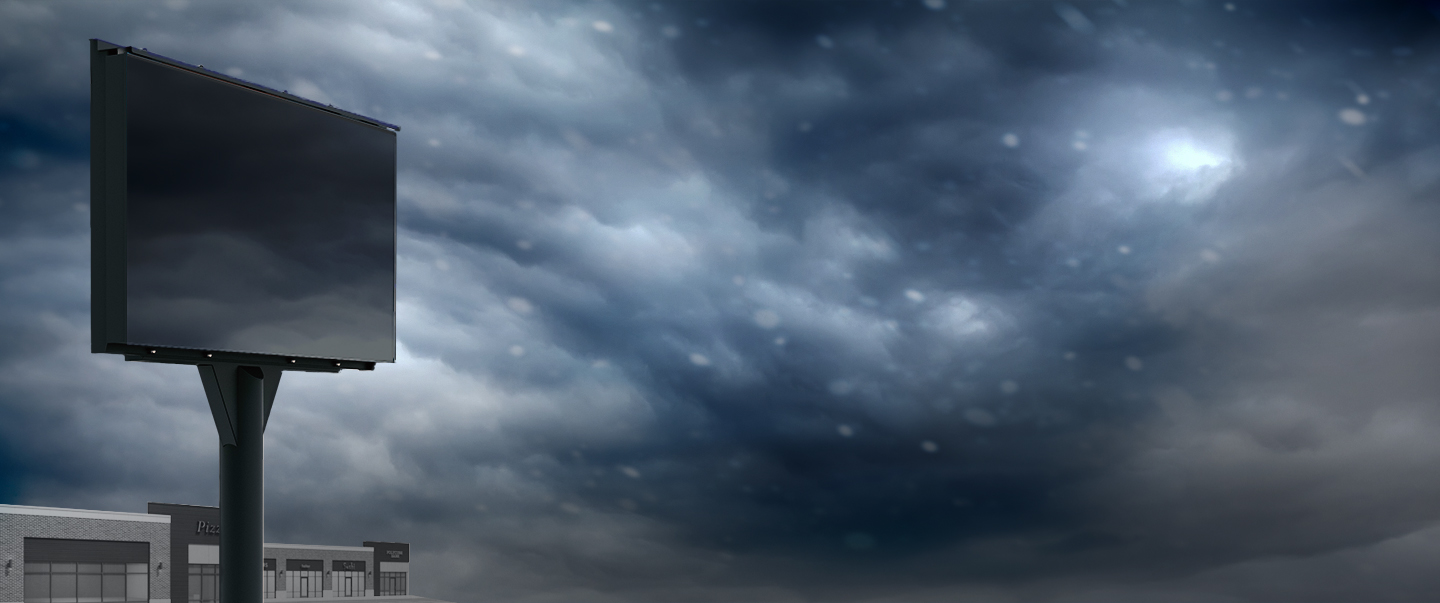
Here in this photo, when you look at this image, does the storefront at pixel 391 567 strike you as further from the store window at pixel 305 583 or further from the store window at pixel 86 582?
the store window at pixel 86 582

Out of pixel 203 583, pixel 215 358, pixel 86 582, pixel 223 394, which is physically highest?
pixel 215 358

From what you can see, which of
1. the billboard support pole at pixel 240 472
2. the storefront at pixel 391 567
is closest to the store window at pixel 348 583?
the storefront at pixel 391 567

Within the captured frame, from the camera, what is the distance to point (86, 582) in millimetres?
48000

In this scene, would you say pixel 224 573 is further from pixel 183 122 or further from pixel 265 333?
pixel 183 122

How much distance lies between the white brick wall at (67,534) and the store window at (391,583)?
26112 millimetres

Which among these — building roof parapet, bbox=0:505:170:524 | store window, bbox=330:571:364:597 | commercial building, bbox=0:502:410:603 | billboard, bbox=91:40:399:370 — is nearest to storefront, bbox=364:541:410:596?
store window, bbox=330:571:364:597

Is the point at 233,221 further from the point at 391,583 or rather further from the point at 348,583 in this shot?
the point at 391,583

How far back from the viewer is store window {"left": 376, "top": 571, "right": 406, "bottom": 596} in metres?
78.8

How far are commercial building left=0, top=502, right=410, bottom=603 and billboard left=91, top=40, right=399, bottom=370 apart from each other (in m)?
26.9

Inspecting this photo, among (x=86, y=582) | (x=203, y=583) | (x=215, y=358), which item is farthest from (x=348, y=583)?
(x=215, y=358)

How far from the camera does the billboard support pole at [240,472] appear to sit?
16.6 metres

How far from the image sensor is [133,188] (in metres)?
15.9

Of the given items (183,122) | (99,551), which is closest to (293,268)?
(183,122)

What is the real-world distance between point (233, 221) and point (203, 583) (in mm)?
45623
